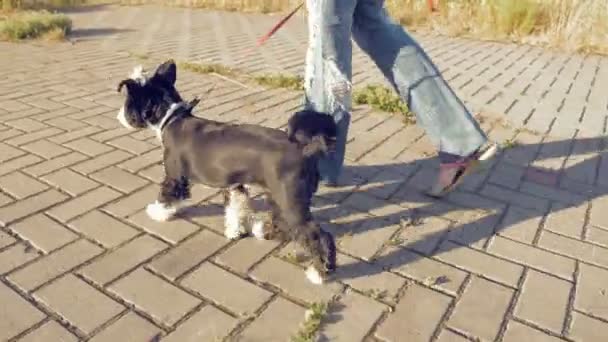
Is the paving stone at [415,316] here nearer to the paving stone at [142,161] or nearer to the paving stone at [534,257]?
the paving stone at [534,257]

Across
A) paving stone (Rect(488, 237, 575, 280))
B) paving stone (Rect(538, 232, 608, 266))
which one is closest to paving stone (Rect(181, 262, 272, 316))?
paving stone (Rect(488, 237, 575, 280))

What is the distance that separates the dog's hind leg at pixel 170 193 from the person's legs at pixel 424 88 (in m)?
1.45

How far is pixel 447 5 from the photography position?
972 centimetres

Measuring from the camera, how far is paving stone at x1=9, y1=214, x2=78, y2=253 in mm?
2621

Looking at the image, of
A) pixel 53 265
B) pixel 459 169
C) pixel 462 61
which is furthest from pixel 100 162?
pixel 462 61

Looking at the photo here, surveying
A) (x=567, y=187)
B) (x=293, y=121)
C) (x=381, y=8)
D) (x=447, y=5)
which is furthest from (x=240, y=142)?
(x=447, y=5)

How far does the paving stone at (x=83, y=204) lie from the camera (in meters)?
2.90

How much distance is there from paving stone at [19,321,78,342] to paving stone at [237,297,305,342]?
2.30 feet

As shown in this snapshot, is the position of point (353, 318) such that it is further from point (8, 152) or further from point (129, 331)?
point (8, 152)

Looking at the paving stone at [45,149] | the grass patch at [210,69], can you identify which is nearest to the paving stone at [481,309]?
the paving stone at [45,149]

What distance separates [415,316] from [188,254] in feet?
3.91

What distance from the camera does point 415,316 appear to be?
2182 mm

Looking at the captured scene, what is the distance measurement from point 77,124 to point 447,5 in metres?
7.79

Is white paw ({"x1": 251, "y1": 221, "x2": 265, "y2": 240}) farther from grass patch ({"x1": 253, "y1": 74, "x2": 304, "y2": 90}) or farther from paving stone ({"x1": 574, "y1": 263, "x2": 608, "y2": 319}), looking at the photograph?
→ grass patch ({"x1": 253, "y1": 74, "x2": 304, "y2": 90})
